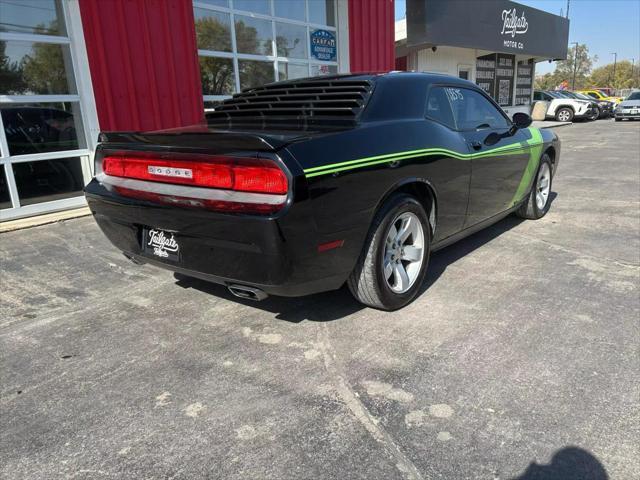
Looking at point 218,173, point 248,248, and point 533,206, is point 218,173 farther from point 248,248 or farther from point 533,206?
point 533,206

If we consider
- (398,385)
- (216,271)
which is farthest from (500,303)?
(216,271)

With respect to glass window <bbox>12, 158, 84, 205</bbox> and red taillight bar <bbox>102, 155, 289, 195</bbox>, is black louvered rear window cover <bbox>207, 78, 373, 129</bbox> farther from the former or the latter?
glass window <bbox>12, 158, 84, 205</bbox>

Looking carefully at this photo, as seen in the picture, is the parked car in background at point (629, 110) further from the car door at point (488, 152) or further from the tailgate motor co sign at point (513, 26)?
the car door at point (488, 152)

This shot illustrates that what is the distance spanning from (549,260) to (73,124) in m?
5.88

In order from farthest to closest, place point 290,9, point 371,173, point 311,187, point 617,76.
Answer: point 617,76 < point 290,9 < point 371,173 < point 311,187

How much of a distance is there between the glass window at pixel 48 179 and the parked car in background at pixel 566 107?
24253 millimetres

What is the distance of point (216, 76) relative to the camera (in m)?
8.09

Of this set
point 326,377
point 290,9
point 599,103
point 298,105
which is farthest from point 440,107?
point 599,103

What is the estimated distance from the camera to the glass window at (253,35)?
8406mm

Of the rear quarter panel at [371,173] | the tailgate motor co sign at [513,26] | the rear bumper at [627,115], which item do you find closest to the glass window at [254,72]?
the rear quarter panel at [371,173]

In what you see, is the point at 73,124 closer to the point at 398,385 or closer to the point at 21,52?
the point at 21,52

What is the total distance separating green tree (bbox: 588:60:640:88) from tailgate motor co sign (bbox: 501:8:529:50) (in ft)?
270

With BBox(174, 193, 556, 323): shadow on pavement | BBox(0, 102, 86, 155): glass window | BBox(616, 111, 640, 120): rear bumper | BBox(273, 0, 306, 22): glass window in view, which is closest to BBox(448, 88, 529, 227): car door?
BBox(174, 193, 556, 323): shadow on pavement

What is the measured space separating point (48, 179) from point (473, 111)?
5.20m
